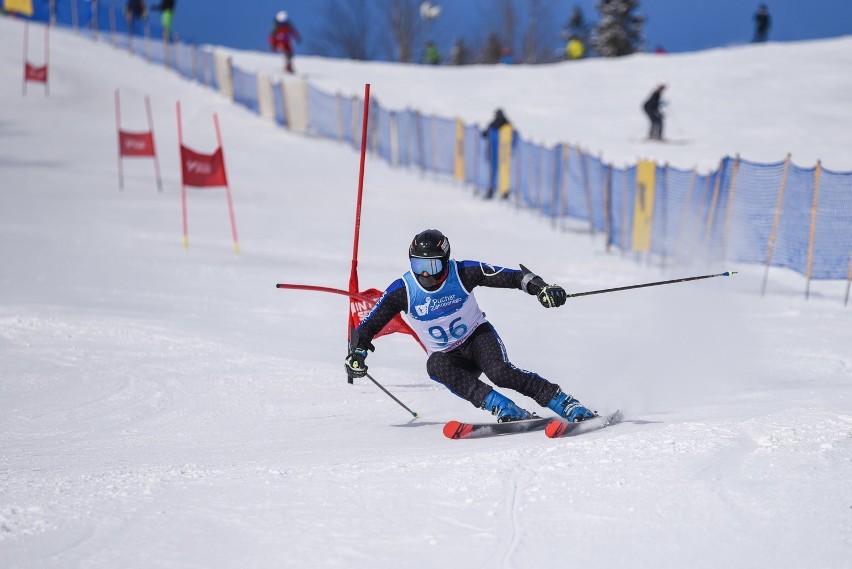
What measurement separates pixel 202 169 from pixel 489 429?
400 inches

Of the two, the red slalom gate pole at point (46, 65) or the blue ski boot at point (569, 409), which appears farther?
the red slalom gate pole at point (46, 65)

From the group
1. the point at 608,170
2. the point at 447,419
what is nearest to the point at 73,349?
the point at 447,419

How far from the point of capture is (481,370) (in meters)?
6.45

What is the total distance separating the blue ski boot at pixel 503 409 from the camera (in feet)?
19.8

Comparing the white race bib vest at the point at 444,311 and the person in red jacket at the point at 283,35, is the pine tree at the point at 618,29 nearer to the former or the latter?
the person in red jacket at the point at 283,35

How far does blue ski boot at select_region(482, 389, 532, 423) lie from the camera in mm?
6035

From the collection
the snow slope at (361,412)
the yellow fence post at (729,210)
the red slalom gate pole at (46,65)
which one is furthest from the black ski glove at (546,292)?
the red slalom gate pole at (46,65)

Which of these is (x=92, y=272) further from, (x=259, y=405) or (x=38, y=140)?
(x=38, y=140)

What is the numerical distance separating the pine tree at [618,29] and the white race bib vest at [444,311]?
62.6 metres

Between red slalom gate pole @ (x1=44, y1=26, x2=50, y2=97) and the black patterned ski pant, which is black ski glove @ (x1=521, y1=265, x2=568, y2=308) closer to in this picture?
the black patterned ski pant

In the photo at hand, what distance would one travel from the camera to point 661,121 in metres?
26.2

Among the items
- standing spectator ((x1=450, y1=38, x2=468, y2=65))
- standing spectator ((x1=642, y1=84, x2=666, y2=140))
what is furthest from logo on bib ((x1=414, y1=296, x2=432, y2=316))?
standing spectator ((x1=450, y1=38, x2=468, y2=65))

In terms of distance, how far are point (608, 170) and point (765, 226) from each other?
15.9 feet

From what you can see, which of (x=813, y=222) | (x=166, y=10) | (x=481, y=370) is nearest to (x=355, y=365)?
(x=481, y=370)
